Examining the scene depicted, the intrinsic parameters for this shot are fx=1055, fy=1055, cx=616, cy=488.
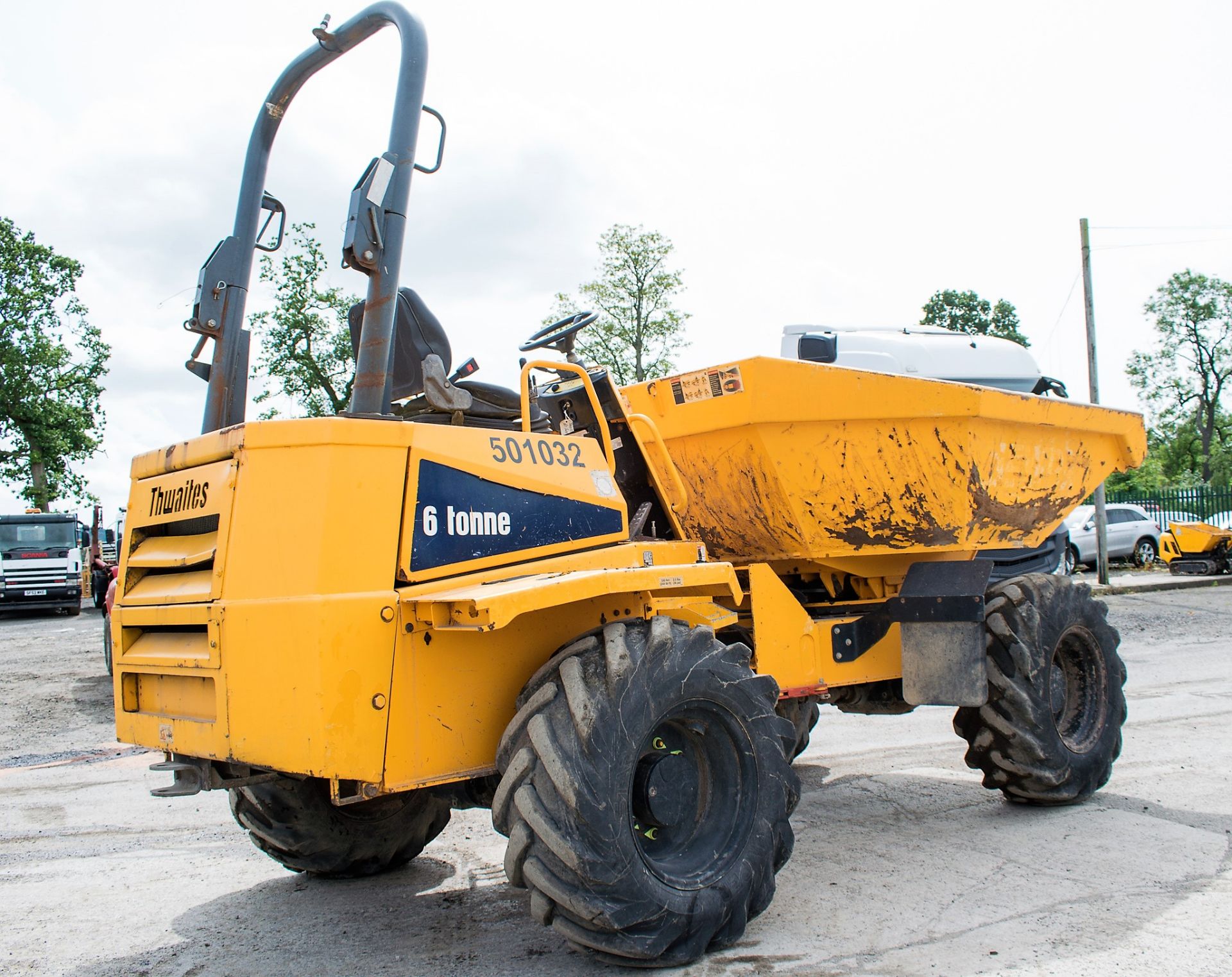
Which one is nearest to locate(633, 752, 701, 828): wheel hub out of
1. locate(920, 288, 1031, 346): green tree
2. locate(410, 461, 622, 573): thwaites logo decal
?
locate(410, 461, 622, 573): thwaites logo decal

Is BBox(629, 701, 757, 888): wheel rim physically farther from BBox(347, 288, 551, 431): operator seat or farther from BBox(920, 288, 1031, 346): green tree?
BBox(920, 288, 1031, 346): green tree

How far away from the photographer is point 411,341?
13.3 feet

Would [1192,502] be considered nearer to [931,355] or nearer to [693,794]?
[931,355]

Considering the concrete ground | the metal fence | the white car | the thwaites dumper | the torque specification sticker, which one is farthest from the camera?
the metal fence

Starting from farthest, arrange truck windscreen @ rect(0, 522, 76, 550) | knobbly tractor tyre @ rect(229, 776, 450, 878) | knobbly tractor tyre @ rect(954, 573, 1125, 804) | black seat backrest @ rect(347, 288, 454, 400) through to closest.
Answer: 1. truck windscreen @ rect(0, 522, 76, 550)
2. knobbly tractor tyre @ rect(954, 573, 1125, 804)
3. knobbly tractor tyre @ rect(229, 776, 450, 878)
4. black seat backrest @ rect(347, 288, 454, 400)

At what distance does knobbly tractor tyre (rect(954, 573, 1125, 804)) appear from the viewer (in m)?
5.71

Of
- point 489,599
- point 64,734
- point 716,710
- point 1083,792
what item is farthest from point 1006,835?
point 64,734

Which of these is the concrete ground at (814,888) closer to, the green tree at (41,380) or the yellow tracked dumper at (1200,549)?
the yellow tracked dumper at (1200,549)

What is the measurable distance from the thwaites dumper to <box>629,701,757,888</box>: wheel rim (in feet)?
0.04

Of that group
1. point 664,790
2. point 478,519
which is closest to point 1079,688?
point 664,790

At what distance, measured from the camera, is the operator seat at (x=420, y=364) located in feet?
13.3

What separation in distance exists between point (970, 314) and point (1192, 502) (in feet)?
115

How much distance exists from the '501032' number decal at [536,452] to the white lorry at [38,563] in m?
25.4

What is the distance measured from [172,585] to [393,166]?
5.66ft
